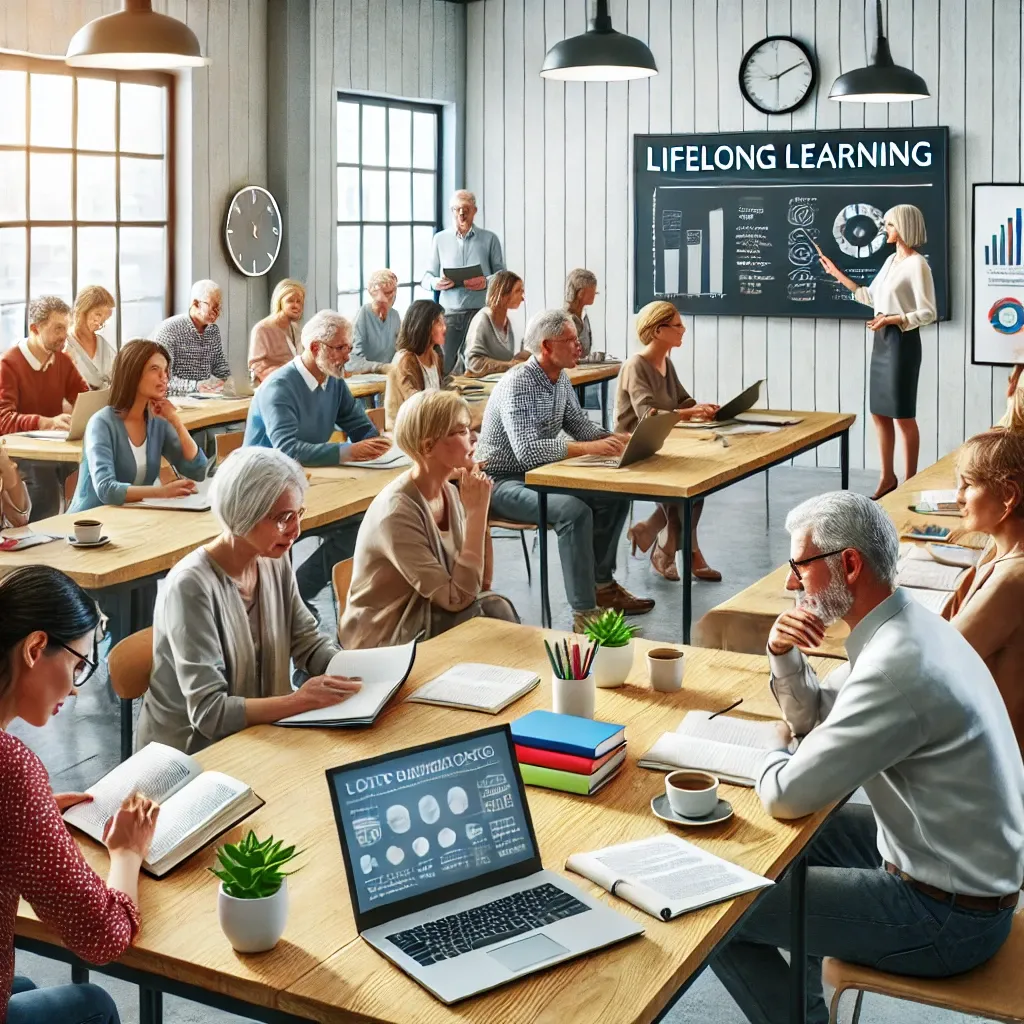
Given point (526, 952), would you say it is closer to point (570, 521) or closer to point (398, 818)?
point (398, 818)

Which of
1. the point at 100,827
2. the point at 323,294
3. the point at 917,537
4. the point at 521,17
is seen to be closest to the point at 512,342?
the point at 323,294

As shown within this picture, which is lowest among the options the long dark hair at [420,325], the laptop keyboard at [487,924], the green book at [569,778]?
the laptop keyboard at [487,924]

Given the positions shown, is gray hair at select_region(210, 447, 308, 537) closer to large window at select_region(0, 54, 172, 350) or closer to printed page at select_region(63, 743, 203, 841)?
printed page at select_region(63, 743, 203, 841)

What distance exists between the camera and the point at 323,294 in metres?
10.2

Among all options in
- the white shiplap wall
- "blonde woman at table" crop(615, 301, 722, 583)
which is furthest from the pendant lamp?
the white shiplap wall

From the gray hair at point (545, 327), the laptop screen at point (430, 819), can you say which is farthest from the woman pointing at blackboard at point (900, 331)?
the laptop screen at point (430, 819)

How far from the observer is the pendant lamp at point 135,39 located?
518cm

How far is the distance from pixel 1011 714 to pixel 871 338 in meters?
7.49

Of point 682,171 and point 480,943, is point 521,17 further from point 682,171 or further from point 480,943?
point 480,943

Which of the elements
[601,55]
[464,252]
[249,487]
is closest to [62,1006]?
[249,487]

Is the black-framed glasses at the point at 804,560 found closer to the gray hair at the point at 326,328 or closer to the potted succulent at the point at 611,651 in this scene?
the potted succulent at the point at 611,651

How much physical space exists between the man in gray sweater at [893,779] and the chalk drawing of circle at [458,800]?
578 mm

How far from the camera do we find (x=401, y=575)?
4.09 metres

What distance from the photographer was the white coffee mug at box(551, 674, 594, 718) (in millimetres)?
2875
